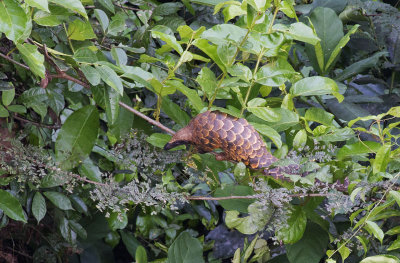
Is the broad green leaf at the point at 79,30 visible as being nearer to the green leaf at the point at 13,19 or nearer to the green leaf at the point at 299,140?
the green leaf at the point at 13,19

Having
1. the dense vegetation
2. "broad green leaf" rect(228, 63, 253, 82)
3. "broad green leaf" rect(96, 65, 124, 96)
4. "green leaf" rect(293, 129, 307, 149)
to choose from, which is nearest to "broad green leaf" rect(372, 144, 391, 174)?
the dense vegetation

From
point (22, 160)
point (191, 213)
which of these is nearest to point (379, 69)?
point (191, 213)

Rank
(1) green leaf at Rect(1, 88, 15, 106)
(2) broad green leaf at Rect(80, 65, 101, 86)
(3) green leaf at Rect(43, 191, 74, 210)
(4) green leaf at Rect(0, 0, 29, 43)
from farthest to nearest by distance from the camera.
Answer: (3) green leaf at Rect(43, 191, 74, 210) < (1) green leaf at Rect(1, 88, 15, 106) < (2) broad green leaf at Rect(80, 65, 101, 86) < (4) green leaf at Rect(0, 0, 29, 43)

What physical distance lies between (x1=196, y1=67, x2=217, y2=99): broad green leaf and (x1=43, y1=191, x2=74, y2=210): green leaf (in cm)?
42

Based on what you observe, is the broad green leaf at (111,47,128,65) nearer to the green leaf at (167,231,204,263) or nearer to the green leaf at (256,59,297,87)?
the green leaf at (256,59,297,87)

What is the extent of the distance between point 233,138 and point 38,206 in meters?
0.47

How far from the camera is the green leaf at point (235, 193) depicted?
2.39 ft

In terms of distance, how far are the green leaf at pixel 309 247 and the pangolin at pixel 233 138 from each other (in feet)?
0.60

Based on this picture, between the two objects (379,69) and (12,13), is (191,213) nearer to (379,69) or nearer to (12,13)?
(379,69)

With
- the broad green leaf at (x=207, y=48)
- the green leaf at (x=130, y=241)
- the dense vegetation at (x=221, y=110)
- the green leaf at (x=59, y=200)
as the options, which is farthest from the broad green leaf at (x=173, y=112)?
the green leaf at (x=130, y=241)

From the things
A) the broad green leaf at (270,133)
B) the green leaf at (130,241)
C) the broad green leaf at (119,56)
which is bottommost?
the green leaf at (130,241)

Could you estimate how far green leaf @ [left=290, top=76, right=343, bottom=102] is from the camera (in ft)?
2.27

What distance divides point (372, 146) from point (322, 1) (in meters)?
0.49

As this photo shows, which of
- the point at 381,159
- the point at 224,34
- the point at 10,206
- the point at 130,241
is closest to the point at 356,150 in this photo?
the point at 381,159
